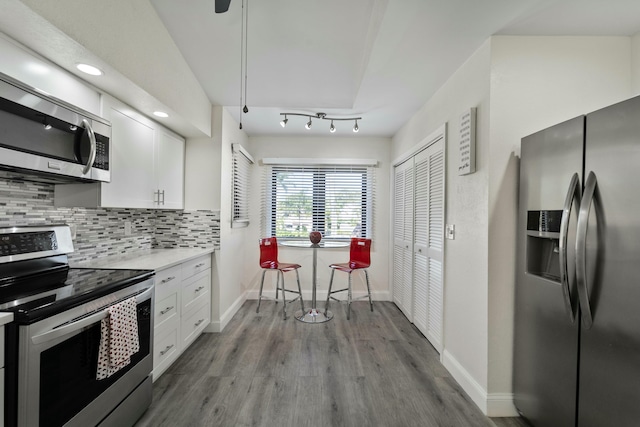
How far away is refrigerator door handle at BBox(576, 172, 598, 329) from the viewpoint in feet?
4.26

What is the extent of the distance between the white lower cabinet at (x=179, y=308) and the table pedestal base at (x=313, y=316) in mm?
1084

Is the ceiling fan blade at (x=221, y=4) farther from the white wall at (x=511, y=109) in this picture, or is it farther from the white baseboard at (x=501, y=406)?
the white baseboard at (x=501, y=406)

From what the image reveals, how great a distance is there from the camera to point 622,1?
1.58m

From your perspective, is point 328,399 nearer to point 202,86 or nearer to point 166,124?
point 166,124

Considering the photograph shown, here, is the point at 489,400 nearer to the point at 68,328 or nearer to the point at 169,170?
the point at 68,328

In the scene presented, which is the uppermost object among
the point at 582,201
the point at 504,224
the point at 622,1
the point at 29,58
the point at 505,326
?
the point at 622,1

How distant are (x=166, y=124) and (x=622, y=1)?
3.26m

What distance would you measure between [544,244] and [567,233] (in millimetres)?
356

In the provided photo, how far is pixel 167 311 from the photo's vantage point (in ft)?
7.31

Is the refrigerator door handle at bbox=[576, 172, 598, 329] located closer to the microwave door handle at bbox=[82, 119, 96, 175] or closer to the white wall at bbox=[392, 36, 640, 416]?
the white wall at bbox=[392, 36, 640, 416]

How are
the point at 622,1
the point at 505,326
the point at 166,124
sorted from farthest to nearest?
the point at 166,124 → the point at 505,326 → the point at 622,1

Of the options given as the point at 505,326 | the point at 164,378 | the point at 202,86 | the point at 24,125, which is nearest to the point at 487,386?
the point at 505,326

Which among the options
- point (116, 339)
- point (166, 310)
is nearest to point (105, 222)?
point (166, 310)

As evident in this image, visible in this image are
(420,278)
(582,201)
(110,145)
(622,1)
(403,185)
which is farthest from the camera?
(403,185)
